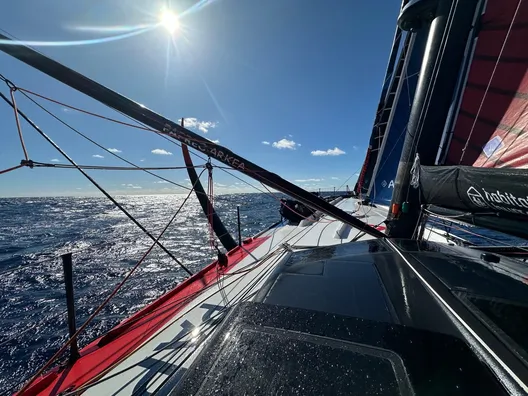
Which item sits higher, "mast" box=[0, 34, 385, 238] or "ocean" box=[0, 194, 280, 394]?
"mast" box=[0, 34, 385, 238]

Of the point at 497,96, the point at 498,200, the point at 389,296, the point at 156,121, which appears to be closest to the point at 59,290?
the point at 156,121

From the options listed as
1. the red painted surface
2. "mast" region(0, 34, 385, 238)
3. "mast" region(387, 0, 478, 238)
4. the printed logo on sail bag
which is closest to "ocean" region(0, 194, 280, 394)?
the red painted surface

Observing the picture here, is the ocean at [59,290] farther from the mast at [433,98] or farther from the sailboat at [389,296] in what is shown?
the mast at [433,98]

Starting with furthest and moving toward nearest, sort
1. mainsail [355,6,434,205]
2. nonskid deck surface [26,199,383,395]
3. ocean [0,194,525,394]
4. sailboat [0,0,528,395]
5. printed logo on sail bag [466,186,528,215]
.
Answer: mainsail [355,6,434,205]
ocean [0,194,525,394]
nonskid deck surface [26,199,383,395]
printed logo on sail bag [466,186,528,215]
sailboat [0,0,528,395]

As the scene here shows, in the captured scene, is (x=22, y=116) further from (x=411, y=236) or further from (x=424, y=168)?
(x=411, y=236)

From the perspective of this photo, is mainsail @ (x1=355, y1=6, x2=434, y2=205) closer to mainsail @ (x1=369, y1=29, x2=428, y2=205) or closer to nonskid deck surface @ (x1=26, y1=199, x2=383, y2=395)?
mainsail @ (x1=369, y1=29, x2=428, y2=205)

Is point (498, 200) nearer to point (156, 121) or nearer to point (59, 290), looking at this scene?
point (156, 121)

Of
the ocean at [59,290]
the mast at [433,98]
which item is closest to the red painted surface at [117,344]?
the ocean at [59,290]
